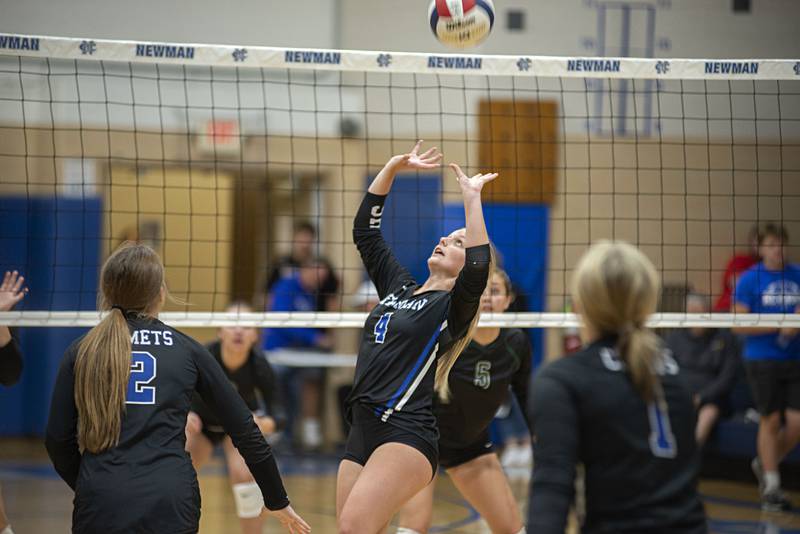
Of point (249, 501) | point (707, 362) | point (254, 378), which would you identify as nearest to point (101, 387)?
point (249, 501)

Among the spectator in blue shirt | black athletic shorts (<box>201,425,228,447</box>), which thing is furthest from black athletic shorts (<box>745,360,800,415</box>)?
black athletic shorts (<box>201,425,228,447</box>)

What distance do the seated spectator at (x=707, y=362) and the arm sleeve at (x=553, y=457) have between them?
7.09 metres

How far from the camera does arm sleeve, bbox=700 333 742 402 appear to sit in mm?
9453

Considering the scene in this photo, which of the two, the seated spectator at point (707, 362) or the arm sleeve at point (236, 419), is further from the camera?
the seated spectator at point (707, 362)

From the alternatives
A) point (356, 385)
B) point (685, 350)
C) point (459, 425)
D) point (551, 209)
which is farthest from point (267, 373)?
point (551, 209)

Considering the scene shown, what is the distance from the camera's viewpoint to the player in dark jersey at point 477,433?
507 cm

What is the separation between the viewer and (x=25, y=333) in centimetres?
1149

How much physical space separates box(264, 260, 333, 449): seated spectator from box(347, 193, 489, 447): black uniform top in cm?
660

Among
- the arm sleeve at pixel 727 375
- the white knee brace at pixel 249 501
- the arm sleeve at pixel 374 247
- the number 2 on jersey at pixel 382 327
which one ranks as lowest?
the white knee brace at pixel 249 501

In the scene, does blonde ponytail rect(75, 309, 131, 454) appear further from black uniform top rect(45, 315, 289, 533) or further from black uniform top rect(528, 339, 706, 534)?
black uniform top rect(528, 339, 706, 534)

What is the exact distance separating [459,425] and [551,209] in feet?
21.7

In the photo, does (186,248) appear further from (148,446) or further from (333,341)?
(148,446)

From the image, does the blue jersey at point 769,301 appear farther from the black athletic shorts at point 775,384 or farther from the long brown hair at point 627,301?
the long brown hair at point 627,301

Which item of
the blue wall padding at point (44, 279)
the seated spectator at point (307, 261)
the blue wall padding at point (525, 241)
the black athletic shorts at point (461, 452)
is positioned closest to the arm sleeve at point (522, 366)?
the black athletic shorts at point (461, 452)
